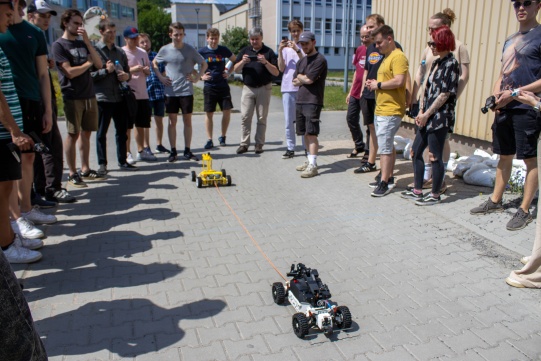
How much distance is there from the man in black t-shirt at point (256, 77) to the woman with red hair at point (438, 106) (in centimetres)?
368

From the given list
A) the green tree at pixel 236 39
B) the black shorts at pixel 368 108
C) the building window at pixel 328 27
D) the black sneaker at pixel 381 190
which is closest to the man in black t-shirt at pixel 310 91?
the black shorts at pixel 368 108

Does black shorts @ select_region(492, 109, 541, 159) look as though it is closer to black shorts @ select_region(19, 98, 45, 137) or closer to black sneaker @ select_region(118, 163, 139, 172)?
black shorts @ select_region(19, 98, 45, 137)

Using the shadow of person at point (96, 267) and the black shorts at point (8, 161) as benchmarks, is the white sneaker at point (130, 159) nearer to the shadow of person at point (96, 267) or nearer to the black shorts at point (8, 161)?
the shadow of person at point (96, 267)

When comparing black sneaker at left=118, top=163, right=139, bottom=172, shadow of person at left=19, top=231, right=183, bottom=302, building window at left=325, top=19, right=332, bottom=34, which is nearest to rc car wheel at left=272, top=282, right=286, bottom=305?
shadow of person at left=19, top=231, right=183, bottom=302

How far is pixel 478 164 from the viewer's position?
23.4 feet

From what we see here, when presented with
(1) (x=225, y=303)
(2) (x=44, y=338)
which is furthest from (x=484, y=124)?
(2) (x=44, y=338)

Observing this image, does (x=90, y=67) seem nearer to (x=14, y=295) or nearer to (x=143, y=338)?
(x=143, y=338)

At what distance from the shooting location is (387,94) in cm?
639

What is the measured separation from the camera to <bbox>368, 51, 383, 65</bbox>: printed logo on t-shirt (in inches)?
281

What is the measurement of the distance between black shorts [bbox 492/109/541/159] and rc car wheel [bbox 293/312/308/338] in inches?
127

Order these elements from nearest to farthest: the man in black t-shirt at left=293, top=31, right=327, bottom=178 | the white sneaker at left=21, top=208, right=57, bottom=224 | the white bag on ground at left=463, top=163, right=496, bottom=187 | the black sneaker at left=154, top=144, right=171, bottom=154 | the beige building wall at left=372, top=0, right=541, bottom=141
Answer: the white sneaker at left=21, top=208, right=57, bottom=224 → the white bag on ground at left=463, top=163, right=496, bottom=187 → the beige building wall at left=372, top=0, right=541, bottom=141 → the man in black t-shirt at left=293, top=31, right=327, bottom=178 → the black sneaker at left=154, top=144, right=171, bottom=154

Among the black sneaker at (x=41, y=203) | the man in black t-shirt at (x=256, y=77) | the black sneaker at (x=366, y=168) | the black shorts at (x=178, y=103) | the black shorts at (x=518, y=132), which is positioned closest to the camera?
the black shorts at (x=518, y=132)

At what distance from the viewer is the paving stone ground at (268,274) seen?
10.8ft

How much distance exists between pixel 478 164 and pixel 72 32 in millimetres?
5935
